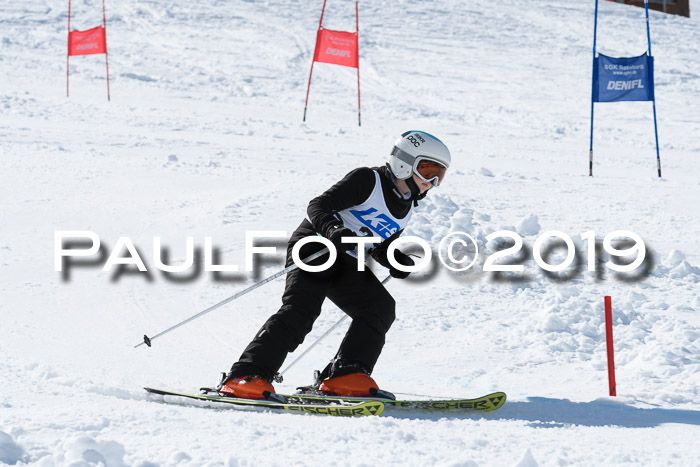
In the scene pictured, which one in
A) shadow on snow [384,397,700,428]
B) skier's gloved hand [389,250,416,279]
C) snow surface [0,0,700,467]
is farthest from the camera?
skier's gloved hand [389,250,416,279]

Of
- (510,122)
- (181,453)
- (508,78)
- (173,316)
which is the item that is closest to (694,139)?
(510,122)

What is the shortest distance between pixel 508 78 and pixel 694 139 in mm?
7697

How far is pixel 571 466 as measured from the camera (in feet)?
9.29

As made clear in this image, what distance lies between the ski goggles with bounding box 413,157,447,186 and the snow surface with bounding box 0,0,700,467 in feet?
4.05

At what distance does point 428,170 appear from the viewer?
4145 mm

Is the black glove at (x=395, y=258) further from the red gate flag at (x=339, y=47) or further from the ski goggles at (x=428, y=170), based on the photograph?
the red gate flag at (x=339, y=47)

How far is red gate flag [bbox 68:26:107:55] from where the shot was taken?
1784 centimetres

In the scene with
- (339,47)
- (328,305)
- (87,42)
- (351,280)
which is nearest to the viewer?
(351,280)

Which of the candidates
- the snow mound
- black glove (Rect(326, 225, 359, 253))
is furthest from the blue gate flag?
the snow mound

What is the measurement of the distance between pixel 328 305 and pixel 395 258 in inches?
81.4

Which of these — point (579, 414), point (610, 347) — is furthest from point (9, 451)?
point (610, 347)

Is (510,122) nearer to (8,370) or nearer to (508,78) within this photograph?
(508,78)

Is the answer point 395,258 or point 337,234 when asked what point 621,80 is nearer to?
point 395,258

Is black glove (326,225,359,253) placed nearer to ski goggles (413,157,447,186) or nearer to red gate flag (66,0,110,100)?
ski goggles (413,157,447,186)
